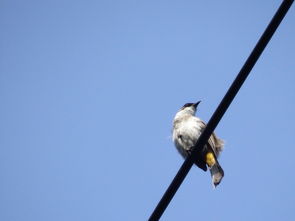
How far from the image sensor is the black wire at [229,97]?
2.50 m

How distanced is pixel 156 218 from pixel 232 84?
1202mm

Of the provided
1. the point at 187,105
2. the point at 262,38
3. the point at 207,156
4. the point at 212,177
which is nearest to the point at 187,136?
the point at 207,156

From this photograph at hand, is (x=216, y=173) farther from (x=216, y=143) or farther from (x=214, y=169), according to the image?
(x=216, y=143)

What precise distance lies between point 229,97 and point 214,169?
11.8ft

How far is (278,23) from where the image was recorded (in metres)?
2.51

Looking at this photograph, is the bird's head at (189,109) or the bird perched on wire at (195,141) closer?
the bird perched on wire at (195,141)

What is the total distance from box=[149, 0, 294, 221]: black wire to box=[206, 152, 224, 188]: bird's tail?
2986 mm

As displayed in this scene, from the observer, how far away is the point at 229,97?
2707mm

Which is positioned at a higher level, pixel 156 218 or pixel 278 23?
pixel 278 23

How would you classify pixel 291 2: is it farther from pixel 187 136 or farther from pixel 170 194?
pixel 187 136

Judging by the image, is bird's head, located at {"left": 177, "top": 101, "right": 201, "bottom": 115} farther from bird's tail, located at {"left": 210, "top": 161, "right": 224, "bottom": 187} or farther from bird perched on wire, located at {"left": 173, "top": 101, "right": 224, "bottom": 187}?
bird's tail, located at {"left": 210, "top": 161, "right": 224, "bottom": 187}

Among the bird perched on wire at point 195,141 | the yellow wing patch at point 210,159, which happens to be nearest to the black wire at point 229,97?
the bird perched on wire at point 195,141

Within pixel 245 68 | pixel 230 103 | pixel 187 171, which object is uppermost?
pixel 245 68

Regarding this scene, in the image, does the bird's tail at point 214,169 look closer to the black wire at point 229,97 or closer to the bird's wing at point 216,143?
the bird's wing at point 216,143
